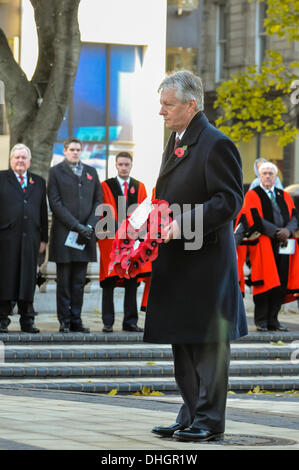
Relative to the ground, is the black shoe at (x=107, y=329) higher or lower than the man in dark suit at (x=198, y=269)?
lower

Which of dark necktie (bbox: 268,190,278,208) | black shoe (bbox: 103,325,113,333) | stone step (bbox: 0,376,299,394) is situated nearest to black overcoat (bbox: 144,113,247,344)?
stone step (bbox: 0,376,299,394)

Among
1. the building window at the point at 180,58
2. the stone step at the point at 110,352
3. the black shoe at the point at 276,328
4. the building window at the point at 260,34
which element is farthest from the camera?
the building window at the point at 260,34

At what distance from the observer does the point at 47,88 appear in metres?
16.5

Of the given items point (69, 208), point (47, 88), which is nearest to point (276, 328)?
point (69, 208)

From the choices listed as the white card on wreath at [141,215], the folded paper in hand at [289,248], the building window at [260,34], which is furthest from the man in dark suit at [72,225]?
the building window at [260,34]

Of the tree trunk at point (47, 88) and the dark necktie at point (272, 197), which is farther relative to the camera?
the tree trunk at point (47, 88)

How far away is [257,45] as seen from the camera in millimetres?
43312

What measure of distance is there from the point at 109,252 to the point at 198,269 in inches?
288

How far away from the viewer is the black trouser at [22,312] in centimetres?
1309

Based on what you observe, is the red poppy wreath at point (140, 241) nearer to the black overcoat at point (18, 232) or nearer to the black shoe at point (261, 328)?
the black overcoat at point (18, 232)

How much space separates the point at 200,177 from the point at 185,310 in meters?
0.70

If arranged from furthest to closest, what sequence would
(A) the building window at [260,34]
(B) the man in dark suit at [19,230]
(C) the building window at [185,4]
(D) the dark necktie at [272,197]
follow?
(A) the building window at [260,34] → (C) the building window at [185,4] → (D) the dark necktie at [272,197] → (B) the man in dark suit at [19,230]

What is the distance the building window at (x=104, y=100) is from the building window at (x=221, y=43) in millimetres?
19131
